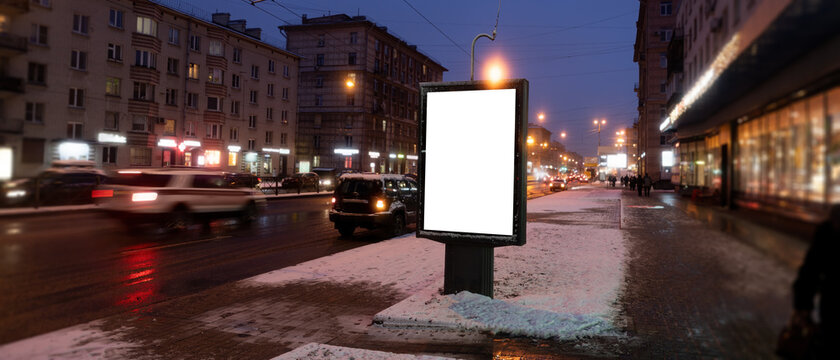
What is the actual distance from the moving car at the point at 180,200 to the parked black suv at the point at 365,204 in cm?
333

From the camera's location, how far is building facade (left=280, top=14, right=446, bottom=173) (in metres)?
62.9

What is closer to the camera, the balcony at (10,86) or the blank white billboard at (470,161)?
the balcony at (10,86)

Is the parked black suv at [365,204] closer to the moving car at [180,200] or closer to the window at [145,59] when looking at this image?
the moving car at [180,200]

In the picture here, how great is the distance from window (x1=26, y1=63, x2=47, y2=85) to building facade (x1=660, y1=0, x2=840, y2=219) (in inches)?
108

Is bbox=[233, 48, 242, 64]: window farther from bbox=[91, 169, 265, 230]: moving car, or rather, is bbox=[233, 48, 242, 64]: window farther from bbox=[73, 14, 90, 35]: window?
bbox=[73, 14, 90, 35]: window

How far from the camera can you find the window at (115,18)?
8.13 feet

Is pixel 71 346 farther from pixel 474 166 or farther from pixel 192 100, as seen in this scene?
pixel 192 100

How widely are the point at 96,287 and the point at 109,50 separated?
556 cm

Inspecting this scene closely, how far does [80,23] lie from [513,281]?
655 cm

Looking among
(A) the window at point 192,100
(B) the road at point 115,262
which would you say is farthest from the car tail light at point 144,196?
(A) the window at point 192,100

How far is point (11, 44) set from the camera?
81.6 inches

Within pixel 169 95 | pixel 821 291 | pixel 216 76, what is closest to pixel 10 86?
pixel 821 291

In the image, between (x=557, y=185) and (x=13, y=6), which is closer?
(x=13, y=6)

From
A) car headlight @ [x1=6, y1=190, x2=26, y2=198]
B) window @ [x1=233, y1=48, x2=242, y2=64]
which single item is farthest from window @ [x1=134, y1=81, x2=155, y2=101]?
window @ [x1=233, y1=48, x2=242, y2=64]
